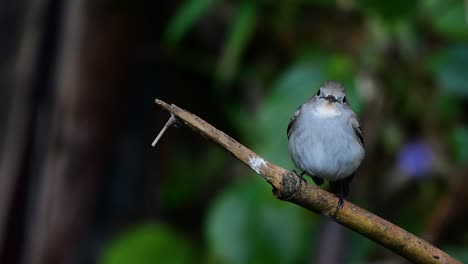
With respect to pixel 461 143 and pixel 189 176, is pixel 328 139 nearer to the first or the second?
pixel 461 143

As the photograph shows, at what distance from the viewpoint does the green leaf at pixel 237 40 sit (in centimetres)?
412

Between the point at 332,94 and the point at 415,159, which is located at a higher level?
the point at 415,159

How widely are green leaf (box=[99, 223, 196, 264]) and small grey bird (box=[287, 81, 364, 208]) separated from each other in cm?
198

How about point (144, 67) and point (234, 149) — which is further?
point (144, 67)

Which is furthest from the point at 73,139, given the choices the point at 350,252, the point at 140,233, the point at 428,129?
the point at 428,129

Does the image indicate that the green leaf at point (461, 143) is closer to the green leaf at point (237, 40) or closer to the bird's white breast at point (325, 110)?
the green leaf at point (237, 40)

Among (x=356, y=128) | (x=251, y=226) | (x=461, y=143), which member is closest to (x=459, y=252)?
(x=461, y=143)

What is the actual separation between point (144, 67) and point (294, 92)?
4.59 ft

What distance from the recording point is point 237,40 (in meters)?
4.17

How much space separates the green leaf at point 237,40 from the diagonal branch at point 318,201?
2507 millimetres

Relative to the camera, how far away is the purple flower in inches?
162

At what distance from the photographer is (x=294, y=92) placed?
3.65 metres

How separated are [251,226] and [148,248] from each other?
2.14 ft

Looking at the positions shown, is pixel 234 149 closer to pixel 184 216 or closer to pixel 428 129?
pixel 428 129
